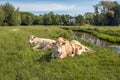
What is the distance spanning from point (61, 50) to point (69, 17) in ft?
376

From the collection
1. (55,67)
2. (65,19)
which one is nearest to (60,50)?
(55,67)

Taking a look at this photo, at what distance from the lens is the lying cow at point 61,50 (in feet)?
41.3

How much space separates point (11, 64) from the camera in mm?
11383

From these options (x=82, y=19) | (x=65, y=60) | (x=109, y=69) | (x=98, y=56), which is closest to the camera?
(x=109, y=69)

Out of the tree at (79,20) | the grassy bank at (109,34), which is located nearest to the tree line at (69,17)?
the tree at (79,20)

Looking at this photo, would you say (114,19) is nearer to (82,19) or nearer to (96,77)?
(82,19)

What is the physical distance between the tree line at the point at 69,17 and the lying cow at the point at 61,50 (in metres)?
58.9

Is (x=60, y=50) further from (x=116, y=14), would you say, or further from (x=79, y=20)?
(x=79, y=20)

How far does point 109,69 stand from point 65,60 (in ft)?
7.88

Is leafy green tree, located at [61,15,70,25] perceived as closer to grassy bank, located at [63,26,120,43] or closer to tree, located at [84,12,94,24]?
tree, located at [84,12,94,24]

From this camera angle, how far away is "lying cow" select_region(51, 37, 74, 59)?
12602 millimetres

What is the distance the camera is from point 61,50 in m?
12.7

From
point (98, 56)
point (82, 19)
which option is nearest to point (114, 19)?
point (82, 19)

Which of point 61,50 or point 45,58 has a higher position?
point 61,50
